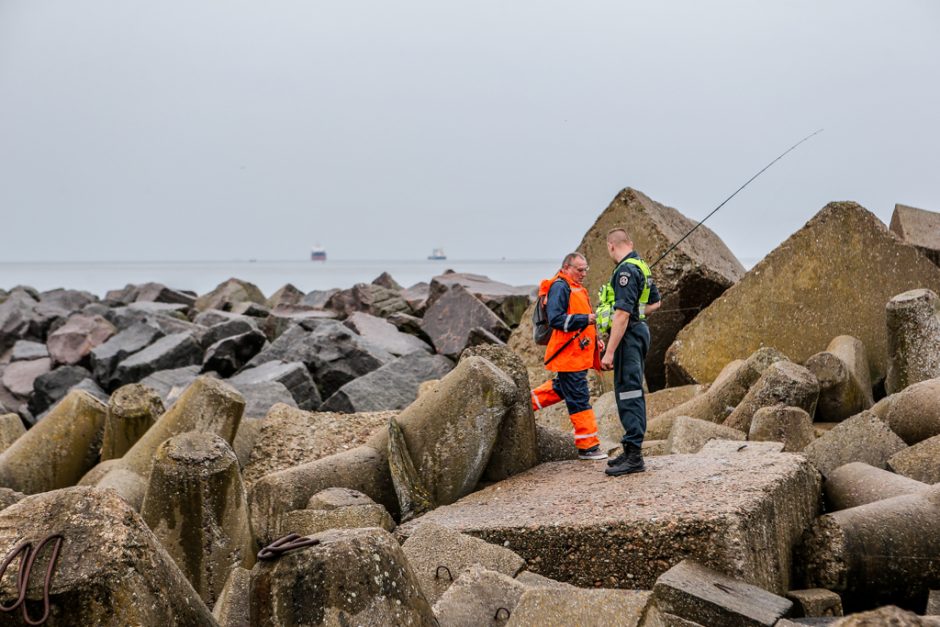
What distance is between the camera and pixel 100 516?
8.67 feet

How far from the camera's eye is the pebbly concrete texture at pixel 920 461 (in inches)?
178

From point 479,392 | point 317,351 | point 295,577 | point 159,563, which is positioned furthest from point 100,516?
point 317,351

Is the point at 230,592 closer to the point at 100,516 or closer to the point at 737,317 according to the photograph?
the point at 100,516

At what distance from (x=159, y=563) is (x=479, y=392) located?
8.10 feet

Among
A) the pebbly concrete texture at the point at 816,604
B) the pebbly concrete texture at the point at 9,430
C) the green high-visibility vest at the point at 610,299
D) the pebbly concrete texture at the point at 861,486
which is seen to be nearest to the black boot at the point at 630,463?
the green high-visibility vest at the point at 610,299

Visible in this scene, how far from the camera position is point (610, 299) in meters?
4.94

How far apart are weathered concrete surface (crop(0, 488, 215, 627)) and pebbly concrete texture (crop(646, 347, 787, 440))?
4204 mm

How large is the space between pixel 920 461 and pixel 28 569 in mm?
Result: 3909

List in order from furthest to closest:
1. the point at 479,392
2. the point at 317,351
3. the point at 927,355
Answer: the point at 317,351 < the point at 927,355 < the point at 479,392

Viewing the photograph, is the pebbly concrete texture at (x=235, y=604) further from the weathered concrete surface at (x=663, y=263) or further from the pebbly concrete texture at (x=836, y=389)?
the weathered concrete surface at (x=663, y=263)

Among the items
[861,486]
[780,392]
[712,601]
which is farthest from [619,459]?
[712,601]

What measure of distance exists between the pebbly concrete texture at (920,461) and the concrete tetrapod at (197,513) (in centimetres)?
310

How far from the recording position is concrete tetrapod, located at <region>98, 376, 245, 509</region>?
6.02 m

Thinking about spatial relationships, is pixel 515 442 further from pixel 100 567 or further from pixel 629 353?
pixel 100 567
